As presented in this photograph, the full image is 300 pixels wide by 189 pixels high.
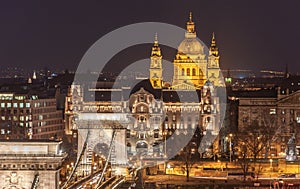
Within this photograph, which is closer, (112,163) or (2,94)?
(112,163)

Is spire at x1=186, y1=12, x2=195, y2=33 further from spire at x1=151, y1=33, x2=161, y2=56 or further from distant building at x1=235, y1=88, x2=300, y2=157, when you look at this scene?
distant building at x1=235, y1=88, x2=300, y2=157

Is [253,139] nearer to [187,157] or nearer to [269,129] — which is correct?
[269,129]

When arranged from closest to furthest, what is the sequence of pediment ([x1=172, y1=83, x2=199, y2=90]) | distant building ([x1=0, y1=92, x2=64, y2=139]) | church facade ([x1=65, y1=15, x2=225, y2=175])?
church facade ([x1=65, y1=15, x2=225, y2=175])
distant building ([x1=0, y1=92, x2=64, y2=139])
pediment ([x1=172, y1=83, x2=199, y2=90])

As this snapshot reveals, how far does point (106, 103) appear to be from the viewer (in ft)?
273

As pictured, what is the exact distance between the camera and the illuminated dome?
9500 cm

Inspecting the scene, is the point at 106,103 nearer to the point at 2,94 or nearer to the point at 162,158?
the point at 2,94

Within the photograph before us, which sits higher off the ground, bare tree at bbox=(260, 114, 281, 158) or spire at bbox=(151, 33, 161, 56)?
spire at bbox=(151, 33, 161, 56)

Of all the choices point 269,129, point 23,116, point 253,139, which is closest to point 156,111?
point 23,116

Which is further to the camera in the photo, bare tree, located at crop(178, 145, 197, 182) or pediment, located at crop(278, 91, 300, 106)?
pediment, located at crop(278, 91, 300, 106)

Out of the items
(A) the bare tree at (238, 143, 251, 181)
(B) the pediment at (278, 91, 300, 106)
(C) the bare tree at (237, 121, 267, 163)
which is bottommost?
(A) the bare tree at (238, 143, 251, 181)

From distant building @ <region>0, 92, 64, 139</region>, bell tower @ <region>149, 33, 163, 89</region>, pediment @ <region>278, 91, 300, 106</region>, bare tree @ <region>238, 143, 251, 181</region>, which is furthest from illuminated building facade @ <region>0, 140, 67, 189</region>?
bell tower @ <region>149, 33, 163, 89</region>

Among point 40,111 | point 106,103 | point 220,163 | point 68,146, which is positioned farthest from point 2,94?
point 220,163

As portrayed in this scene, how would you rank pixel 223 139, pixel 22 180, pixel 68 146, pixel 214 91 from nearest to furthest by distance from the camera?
pixel 22 180 < pixel 68 146 < pixel 223 139 < pixel 214 91

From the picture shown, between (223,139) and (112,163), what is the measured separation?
2464 centimetres
